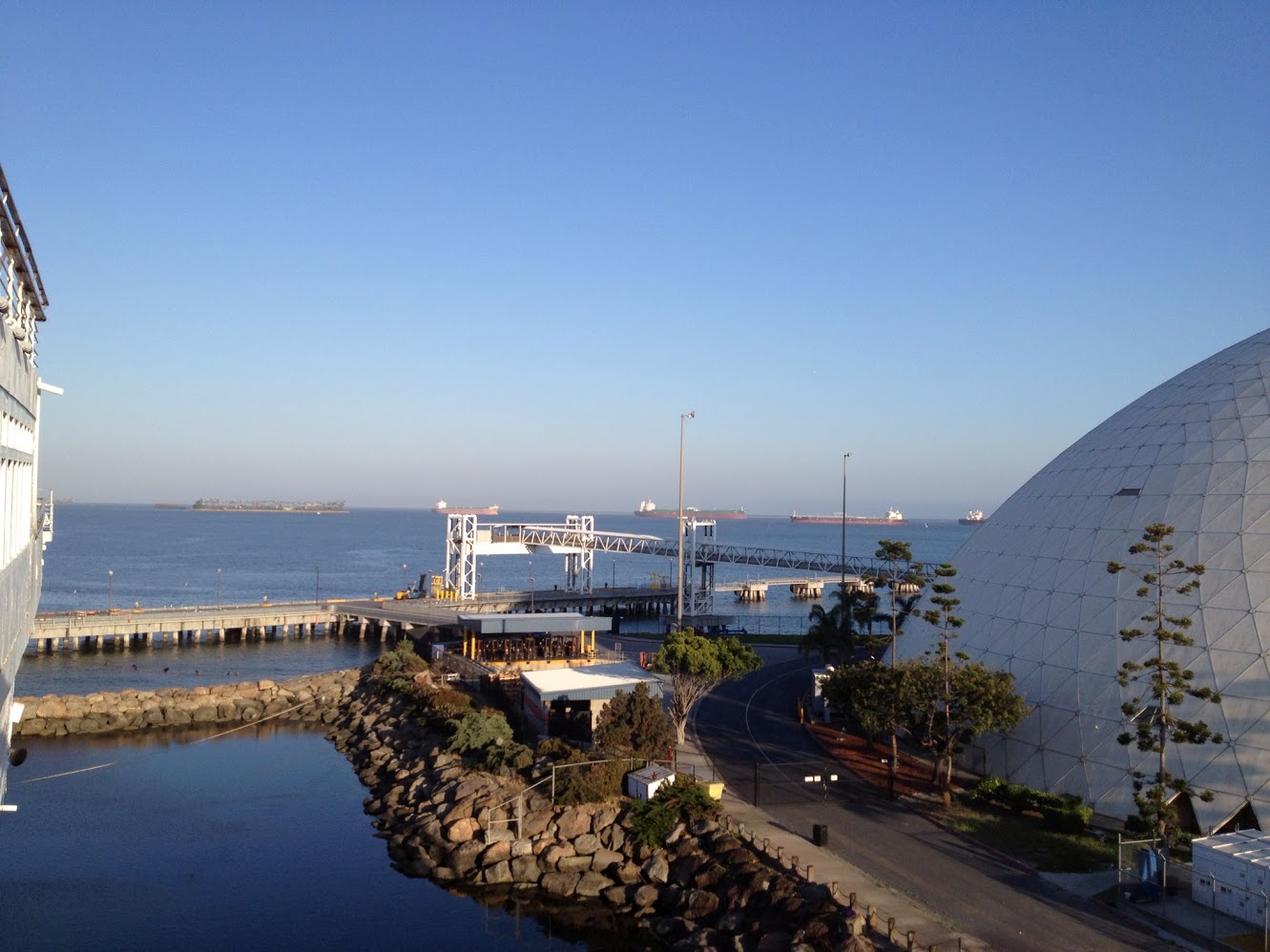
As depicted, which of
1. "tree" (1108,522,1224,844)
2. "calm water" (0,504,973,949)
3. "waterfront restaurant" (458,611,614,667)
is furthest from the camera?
"waterfront restaurant" (458,611,614,667)

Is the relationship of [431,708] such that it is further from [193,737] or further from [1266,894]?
[1266,894]

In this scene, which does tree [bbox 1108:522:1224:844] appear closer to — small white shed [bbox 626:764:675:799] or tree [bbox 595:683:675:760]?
small white shed [bbox 626:764:675:799]

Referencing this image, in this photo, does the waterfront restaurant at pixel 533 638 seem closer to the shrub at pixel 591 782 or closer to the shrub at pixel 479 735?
the shrub at pixel 479 735

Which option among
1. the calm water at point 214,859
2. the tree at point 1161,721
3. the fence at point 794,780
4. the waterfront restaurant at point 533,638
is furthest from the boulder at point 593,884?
the waterfront restaurant at point 533,638

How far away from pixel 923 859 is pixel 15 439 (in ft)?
73.1

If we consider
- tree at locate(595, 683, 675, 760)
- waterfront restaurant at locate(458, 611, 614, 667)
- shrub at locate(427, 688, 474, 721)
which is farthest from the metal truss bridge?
tree at locate(595, 683, 675, 760)

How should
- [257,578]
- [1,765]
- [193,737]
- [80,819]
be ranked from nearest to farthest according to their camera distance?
[1,765]
[80,819]
[193,737]
[257,578]

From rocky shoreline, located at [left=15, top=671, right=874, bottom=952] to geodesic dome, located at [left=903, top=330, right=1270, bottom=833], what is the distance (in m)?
10.4

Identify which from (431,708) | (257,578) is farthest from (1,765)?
(257,578)

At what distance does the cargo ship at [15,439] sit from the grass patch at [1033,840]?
74.7 feet

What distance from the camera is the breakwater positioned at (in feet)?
152

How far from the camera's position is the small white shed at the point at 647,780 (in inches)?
1129

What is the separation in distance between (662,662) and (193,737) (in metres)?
→ 25.9

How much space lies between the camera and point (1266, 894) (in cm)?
1953
